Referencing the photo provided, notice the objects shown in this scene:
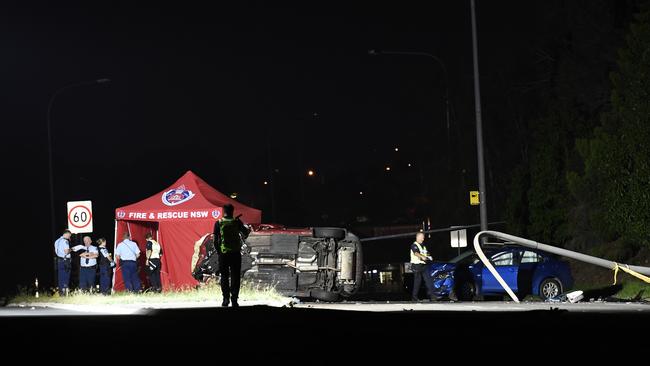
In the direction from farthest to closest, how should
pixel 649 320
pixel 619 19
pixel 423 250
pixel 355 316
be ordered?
pixel 619 19
pixel 423 250
pixel 355 316
pixel 649 320

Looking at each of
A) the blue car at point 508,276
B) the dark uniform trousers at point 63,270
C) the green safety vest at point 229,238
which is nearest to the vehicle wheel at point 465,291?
the blue car at point 508,276

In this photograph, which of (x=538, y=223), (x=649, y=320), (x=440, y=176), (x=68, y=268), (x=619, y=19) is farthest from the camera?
(x=440, y=176)

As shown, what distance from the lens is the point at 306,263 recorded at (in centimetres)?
2478

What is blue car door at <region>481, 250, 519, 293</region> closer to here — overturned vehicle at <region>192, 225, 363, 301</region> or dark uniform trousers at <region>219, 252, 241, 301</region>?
overturned vehicle at <region>192, 225, 363, 301</region>

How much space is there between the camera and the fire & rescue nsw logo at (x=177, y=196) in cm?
3134

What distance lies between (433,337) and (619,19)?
2396 cm

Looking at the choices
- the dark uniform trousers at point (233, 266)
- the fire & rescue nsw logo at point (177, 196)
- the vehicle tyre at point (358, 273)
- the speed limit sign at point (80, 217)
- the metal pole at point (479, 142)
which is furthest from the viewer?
the fire & rescue nsw logo at point (177, 196)

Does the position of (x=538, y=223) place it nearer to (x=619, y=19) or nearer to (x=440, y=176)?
(x=619, y=19)

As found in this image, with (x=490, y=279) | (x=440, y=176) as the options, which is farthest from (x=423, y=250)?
(x=440, y=176)

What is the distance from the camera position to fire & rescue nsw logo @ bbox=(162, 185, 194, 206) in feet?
103

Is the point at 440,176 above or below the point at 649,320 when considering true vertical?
above

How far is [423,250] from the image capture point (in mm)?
26484

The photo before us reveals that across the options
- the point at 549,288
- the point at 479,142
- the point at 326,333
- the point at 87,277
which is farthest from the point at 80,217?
the point at 326,333

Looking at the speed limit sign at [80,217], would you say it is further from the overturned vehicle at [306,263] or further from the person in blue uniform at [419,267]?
the person in blue uniform at [419,267]
